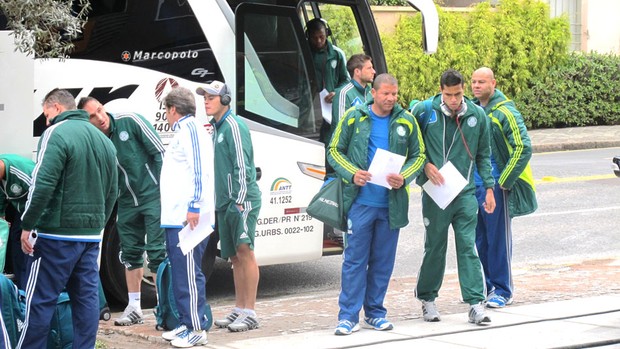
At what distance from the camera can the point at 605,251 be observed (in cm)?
1295

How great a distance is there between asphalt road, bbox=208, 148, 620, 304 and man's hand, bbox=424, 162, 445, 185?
2621 mm

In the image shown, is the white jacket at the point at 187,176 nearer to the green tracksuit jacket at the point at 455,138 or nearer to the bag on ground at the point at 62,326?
the bag on ground at the point at 62,326

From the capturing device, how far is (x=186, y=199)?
7.94 meters

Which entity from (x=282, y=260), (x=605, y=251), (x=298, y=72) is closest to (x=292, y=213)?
(x=282, y=260)

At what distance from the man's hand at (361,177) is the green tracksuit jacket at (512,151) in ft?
5.24

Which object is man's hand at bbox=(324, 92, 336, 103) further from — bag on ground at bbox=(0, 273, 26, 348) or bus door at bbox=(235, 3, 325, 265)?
bag on ground at bbox=(0, 273, 26, 348)

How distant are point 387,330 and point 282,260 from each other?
194 cm

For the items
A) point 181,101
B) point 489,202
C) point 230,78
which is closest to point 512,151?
point 489,202

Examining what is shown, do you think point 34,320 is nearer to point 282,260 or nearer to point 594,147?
point 282,260

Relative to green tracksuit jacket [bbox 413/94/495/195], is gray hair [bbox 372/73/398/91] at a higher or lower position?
higher

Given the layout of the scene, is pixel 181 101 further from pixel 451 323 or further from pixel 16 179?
pixel 451 323

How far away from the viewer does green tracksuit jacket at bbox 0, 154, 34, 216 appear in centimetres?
768

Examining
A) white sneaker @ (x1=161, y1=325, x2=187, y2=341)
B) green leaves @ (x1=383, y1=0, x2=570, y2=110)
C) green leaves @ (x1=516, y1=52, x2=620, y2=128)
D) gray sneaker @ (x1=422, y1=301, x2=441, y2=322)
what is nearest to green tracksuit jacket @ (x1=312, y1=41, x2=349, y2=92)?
gray sneaker @ (x1=422, y1=301, x2=441, y2=322)

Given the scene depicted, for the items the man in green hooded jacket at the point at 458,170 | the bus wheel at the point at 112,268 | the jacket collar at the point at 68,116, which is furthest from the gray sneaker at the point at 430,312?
the jacket collar at the point at 68,116
